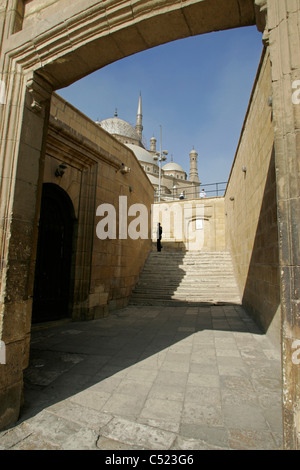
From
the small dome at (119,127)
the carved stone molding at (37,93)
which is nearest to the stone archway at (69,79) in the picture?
the carved stone molding at (37,93)

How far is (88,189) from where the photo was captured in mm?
6422

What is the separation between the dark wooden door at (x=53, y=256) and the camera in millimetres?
5578

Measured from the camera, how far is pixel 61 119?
5500 millimetres

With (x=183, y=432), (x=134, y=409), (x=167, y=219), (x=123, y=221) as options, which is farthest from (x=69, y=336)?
(x=167, y=219)

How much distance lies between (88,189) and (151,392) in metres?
4.98

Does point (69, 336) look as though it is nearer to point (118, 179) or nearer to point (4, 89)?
point (4, 89)

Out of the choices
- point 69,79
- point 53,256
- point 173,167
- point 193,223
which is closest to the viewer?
point 69,79

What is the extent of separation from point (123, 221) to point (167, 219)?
11.2 meters

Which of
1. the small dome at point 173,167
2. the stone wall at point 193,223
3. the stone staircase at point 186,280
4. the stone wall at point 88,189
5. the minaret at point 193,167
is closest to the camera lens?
the stone wall at point 88,189

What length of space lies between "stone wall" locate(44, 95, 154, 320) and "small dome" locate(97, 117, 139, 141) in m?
41.6

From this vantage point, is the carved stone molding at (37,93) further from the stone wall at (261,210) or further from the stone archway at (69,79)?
the stone wall at (261,210)

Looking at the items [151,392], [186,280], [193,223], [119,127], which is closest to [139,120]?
[119,127]

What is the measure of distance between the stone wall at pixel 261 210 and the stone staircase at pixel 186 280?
1938 mm

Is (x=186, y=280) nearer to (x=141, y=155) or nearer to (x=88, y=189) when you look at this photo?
(x=88, y=189)
